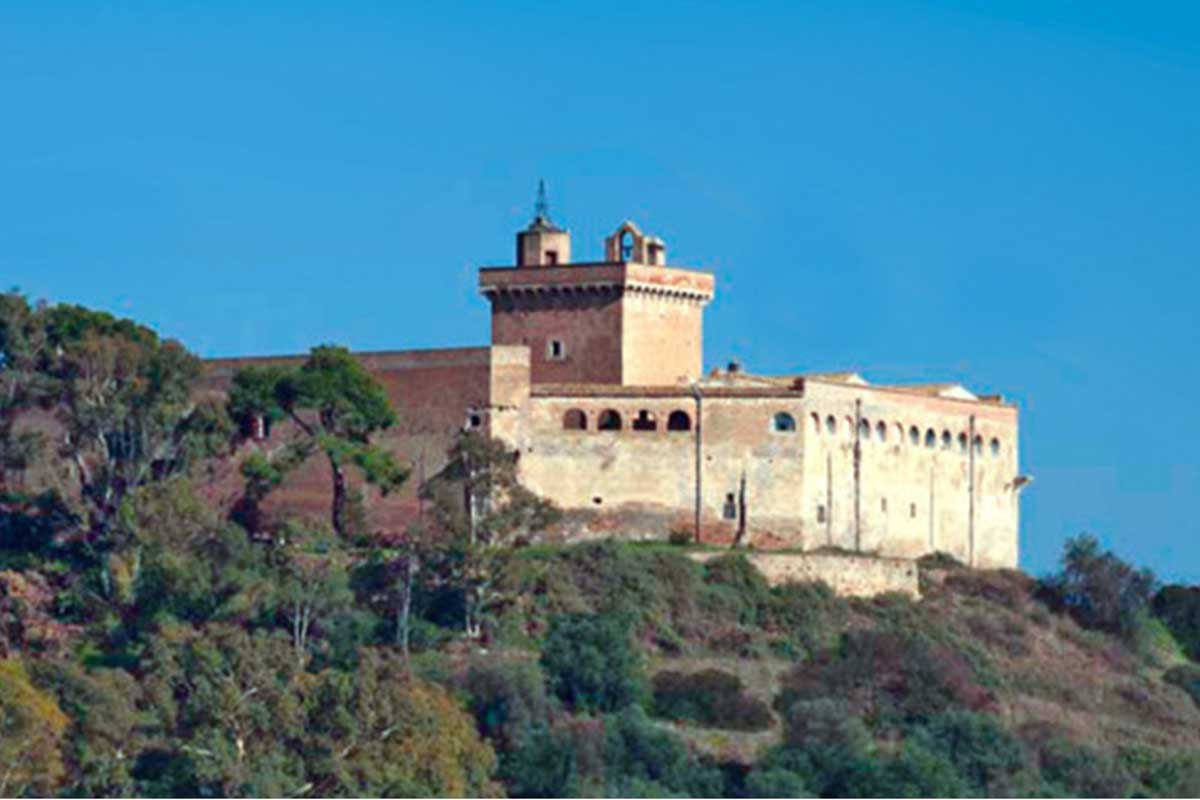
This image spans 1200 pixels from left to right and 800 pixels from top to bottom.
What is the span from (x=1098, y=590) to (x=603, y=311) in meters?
11.4

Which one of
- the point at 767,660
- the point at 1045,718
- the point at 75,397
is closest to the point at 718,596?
the point at 767,660

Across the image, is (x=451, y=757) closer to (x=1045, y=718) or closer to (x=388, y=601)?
(x=388, y=601)

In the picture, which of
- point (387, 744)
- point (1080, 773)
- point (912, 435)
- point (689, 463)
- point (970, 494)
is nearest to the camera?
point (387, 744)

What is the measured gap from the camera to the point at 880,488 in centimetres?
7706

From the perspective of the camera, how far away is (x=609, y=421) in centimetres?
7469

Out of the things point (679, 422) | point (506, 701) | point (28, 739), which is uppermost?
point (679, 422)

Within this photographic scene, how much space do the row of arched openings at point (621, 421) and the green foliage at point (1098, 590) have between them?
8.89 m

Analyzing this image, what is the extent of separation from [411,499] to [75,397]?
6667mm

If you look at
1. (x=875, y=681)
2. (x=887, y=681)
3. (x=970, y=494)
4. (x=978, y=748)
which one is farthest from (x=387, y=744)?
(x=970, y=494)

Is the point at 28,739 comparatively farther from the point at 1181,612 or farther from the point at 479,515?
the point at 1181,612

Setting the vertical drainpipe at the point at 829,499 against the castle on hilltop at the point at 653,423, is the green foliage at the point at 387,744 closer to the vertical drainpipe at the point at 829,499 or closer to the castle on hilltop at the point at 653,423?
the castle on hilltop at the point at 653,423

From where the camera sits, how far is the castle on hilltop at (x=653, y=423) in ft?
244

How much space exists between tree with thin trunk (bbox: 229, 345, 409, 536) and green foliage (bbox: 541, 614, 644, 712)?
647 cm

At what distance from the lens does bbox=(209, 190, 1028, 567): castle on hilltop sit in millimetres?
74375
